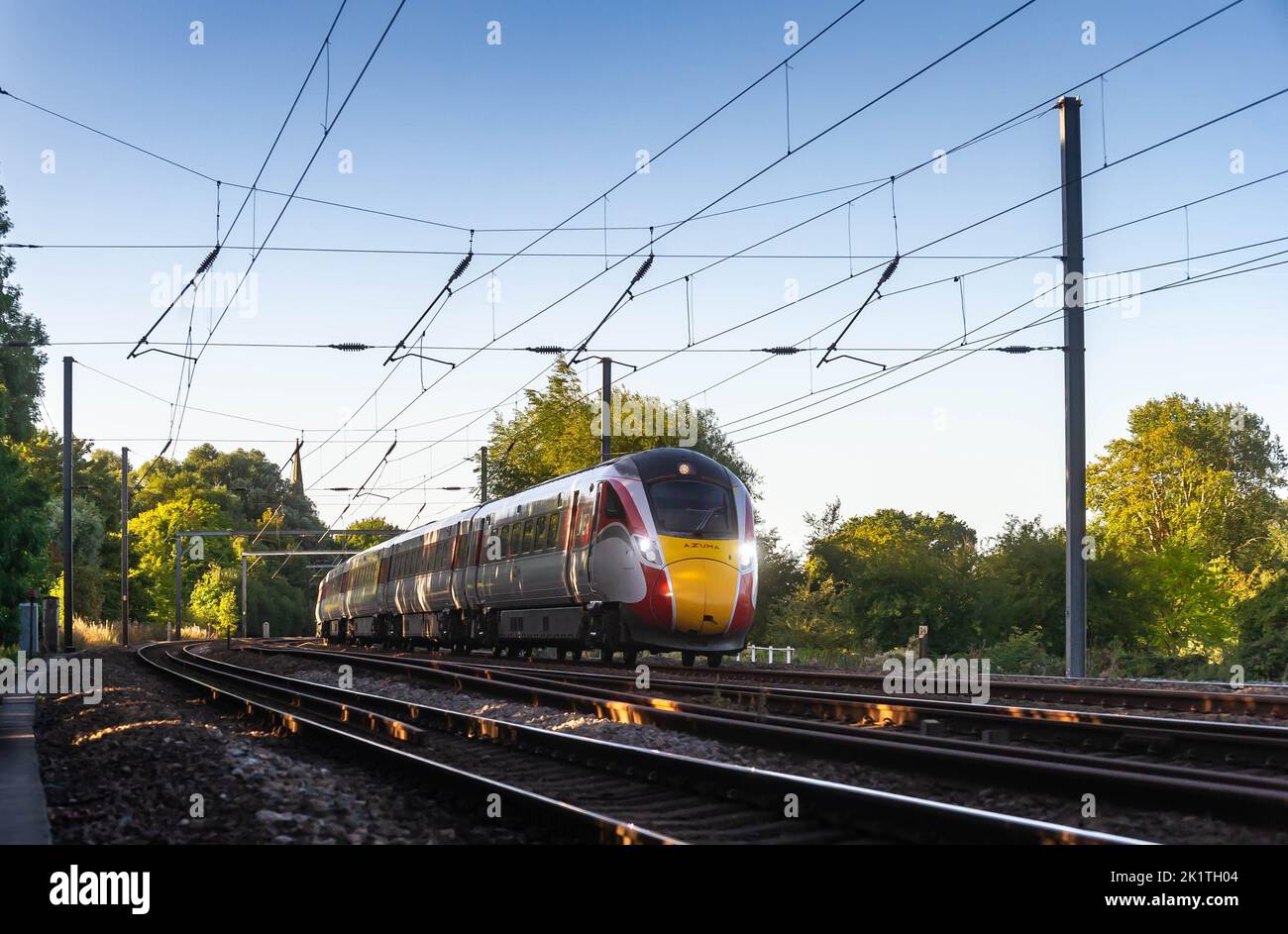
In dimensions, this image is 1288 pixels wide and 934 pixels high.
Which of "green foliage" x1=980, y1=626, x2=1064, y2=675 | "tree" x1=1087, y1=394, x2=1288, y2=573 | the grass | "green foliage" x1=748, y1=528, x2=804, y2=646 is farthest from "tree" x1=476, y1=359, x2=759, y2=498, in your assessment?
"green foliage" x1=980, y1=626, x2=1064, y2=675

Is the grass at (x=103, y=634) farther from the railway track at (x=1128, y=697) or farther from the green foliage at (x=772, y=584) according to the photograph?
the railway track at (x=1128, y=697)

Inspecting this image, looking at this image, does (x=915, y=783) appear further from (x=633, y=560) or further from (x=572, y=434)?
(x=572, y=434)

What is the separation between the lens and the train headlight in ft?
71.7

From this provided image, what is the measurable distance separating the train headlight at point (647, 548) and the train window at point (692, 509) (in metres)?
0.30

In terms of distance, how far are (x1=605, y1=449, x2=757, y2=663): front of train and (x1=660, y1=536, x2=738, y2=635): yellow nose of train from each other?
0.06 feet

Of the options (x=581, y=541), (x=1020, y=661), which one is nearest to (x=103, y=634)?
(x=581, y=541)

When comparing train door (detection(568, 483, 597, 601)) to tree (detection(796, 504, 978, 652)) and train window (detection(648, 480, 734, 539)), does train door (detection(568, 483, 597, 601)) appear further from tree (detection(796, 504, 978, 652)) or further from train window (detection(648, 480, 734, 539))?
tree (detection(796, 504, 978, 652))

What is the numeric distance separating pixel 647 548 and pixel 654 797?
13.0m

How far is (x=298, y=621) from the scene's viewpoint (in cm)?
10169

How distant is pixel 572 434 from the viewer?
64.1 metres
